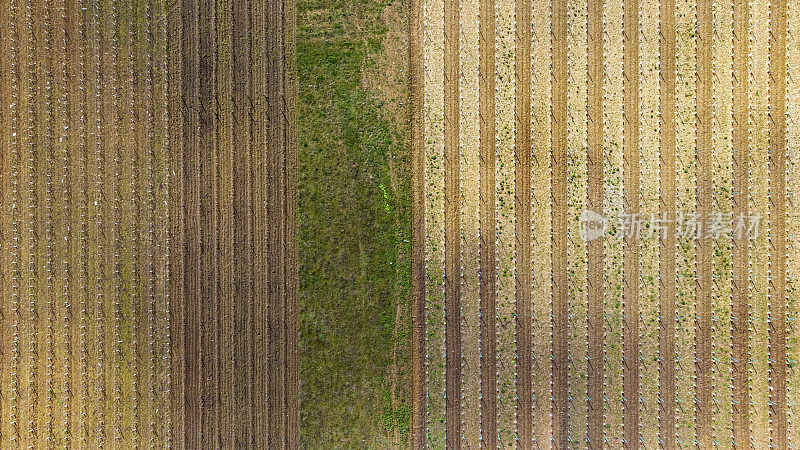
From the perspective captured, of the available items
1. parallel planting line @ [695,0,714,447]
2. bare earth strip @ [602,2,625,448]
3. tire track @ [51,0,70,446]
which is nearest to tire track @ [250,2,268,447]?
tire track @ [51,0,70,446]

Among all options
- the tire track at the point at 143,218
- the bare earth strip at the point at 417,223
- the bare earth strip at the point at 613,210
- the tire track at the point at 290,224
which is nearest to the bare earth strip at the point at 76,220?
the tire track at the point at 143,218

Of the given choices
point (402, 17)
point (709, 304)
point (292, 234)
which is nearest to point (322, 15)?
point (402, 17)

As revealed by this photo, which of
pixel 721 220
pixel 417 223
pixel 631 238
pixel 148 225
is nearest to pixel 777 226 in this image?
pixel 721 220

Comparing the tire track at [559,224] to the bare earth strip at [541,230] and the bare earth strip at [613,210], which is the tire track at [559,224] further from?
the bare earth strip at [613,210]

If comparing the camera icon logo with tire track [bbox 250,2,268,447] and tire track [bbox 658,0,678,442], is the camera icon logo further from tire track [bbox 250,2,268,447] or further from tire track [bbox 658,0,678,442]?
tire track [bbox 250,2,268,447]

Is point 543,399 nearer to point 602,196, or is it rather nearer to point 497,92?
point 602,196
